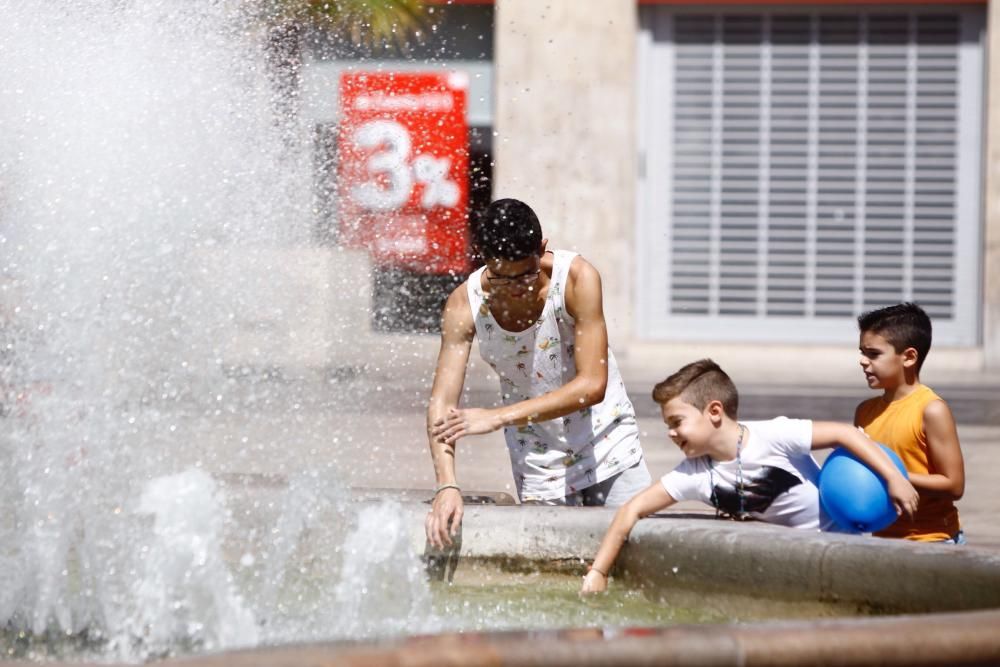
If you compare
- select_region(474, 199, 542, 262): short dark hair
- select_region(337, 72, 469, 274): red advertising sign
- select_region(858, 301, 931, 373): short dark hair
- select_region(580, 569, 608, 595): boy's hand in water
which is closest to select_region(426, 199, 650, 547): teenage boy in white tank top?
select_region(474, 199, 542, 262): short dark hair

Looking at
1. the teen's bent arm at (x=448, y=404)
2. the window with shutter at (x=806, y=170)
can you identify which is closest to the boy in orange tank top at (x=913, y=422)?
the teen's bent arm at (x=448, y=404)

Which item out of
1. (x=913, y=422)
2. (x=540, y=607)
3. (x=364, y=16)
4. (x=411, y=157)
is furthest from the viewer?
(x=411, y=157)

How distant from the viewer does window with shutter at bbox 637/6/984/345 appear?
15750 mm

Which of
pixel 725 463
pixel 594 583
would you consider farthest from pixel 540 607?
pixel 725 463

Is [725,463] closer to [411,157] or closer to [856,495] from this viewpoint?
[856,495]

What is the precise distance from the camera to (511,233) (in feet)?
14.6

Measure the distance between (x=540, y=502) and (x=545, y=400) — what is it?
0.48 meters

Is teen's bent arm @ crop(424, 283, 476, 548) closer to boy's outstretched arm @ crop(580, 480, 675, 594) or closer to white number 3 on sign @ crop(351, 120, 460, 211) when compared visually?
boy's outstretched arm @ crop(580, 480, 675, 594)

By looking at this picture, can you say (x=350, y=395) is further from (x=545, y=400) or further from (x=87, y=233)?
(x=545, y=400)

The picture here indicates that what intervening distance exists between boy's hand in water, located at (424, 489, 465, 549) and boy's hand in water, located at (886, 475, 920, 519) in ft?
3.86

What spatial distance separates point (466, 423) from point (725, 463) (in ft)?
2.36

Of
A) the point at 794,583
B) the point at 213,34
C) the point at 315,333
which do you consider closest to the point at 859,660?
the point at 794,583

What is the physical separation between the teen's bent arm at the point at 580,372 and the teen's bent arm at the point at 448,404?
10 cm

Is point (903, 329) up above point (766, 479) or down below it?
above
